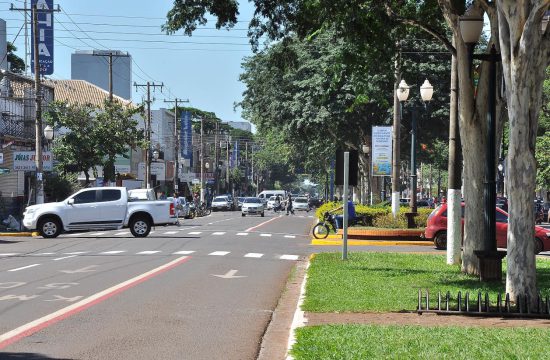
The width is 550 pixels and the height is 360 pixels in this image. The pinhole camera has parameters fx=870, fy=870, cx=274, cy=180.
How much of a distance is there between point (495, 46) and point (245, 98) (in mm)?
35309

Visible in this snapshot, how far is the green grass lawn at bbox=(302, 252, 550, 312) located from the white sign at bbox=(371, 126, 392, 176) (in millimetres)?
14023

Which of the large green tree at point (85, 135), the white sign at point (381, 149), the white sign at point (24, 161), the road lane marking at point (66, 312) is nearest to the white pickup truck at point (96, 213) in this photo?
the white sign at point (24, 161)

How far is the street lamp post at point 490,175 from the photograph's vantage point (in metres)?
15.1

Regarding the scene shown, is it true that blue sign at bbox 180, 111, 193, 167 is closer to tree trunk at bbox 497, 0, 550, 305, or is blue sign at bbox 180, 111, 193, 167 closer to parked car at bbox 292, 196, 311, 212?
parked car at bbox 292, 196, 311, 212

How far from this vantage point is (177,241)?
30.7m

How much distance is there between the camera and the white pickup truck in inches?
1298

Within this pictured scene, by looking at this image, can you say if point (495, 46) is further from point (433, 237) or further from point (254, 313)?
point (433, 237)

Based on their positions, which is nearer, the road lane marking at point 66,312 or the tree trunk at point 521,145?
the road lane marking at point 66,312

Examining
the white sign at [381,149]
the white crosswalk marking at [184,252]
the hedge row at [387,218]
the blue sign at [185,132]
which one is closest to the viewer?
the white crosswalk marking at [184,252]

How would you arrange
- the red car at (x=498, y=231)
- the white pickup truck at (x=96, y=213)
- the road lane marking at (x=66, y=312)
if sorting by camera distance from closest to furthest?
the road lane marking at (x=66, y=312)
the red car at (x=498, y=231)
the white pickup truck at (x=96, y=213)

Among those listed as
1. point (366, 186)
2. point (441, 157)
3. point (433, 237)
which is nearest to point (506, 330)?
point (433, 237)

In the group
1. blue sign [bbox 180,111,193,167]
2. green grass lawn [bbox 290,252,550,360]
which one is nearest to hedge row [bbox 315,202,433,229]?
green grass lawn [bbox 290,252,550,360]

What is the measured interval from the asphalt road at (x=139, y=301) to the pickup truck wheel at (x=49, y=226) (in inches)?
254

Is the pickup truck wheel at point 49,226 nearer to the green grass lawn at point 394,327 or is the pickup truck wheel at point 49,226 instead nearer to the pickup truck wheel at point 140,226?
the pickup truck wheel at point 140,226
